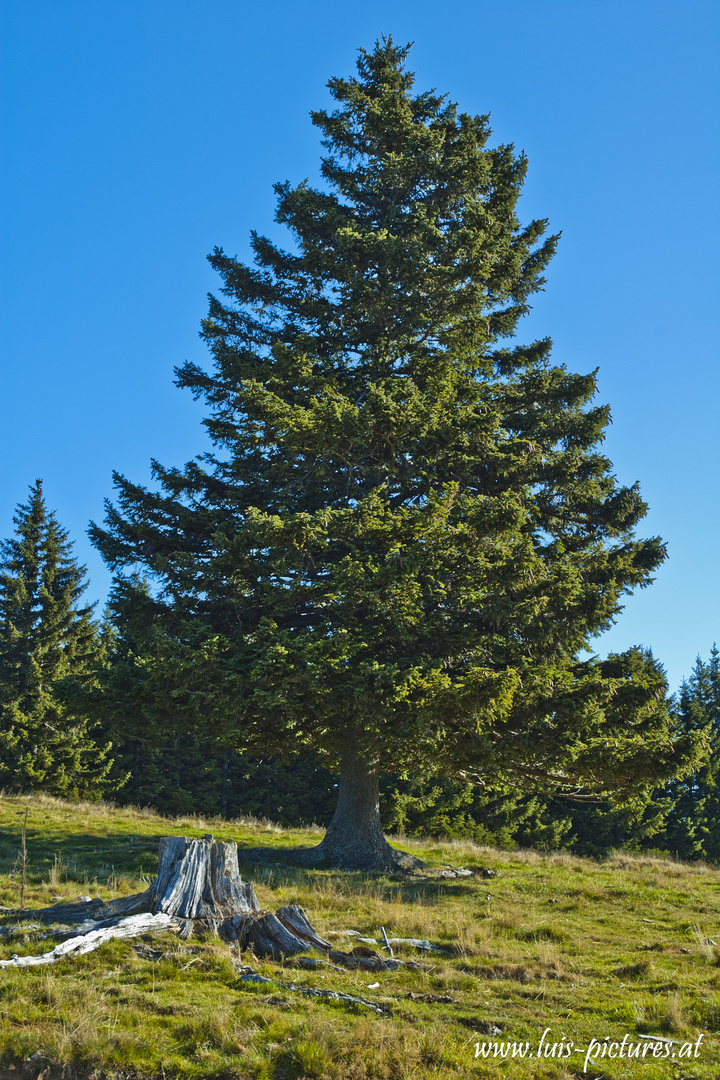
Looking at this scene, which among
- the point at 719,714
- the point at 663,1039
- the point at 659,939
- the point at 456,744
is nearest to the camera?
the point at 663,1039

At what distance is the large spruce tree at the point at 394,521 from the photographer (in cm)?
1331

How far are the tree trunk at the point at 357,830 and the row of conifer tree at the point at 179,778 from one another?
16.5 meters

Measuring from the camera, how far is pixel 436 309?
1709 cm

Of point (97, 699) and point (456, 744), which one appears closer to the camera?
point (456, 744)

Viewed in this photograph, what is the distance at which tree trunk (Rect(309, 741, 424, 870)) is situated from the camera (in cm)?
1465

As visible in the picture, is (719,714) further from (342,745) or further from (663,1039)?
(663,1039)

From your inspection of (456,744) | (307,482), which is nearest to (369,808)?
(456,744)

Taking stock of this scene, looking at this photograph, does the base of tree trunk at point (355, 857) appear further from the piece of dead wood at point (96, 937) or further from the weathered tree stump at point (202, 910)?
the piece of dead wood at point (96, 937)

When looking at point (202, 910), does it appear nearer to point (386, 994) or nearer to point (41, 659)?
point (386, 994)

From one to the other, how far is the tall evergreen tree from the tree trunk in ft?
67.1

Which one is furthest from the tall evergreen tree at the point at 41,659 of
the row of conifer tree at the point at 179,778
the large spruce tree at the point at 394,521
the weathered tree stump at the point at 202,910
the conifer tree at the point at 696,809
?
the conifer tree at the point at 696,809

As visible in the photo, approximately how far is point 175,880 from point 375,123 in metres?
17.7

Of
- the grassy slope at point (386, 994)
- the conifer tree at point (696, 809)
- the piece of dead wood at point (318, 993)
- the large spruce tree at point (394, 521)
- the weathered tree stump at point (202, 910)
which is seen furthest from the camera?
the conifer tree at point (696, 809)

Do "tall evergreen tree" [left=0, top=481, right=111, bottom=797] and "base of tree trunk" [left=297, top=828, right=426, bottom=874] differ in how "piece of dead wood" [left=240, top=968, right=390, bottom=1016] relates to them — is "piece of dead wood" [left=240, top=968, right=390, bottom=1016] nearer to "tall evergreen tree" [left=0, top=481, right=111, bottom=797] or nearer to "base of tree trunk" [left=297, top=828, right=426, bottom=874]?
"base of tree trunk" [left=297, top=828, right=426, bottom=874]
